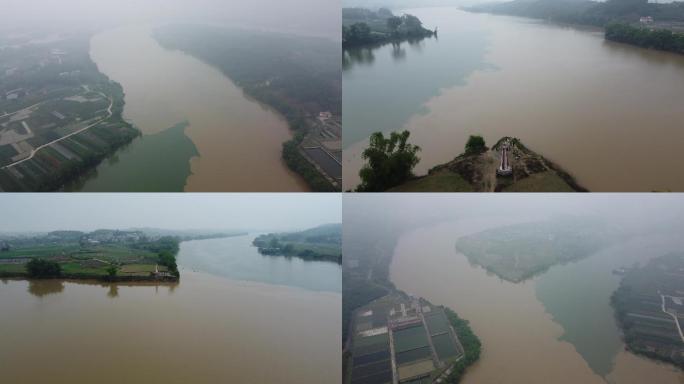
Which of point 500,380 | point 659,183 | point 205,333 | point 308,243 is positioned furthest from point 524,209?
point 205,333

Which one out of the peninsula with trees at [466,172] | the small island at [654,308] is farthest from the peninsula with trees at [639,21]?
the small island at [654,308]

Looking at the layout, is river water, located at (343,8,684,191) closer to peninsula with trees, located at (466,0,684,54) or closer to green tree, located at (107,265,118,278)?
peninsula with trees, located at (466,0,684,54)

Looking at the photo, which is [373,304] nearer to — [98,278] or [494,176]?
[494,176]

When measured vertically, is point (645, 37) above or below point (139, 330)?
above

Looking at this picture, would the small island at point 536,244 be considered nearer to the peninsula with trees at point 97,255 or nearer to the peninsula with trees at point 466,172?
the peninsula with trees at point 466,172

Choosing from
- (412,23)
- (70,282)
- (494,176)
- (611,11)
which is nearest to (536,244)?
(494,176)
